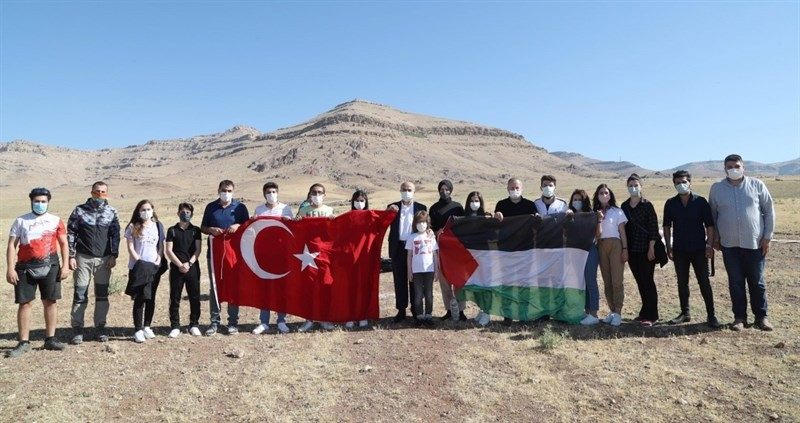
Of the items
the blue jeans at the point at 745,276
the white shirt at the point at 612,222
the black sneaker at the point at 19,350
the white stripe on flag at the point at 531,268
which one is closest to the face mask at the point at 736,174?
the blue jeans at the point at 745,276

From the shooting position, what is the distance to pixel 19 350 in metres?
6.62

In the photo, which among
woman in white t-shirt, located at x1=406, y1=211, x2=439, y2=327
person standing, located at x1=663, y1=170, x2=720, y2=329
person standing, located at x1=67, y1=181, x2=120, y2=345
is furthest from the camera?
woman in white t-shirt, located at x1=406, y1=211, x2=439, y2=327

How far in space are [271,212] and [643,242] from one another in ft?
19.6

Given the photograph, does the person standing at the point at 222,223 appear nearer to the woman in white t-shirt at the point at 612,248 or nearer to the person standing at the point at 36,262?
the person standing at the point at 36,262

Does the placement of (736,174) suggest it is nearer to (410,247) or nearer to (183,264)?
(410,247)

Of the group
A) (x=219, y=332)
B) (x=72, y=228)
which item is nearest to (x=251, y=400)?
(x=219, y=332)

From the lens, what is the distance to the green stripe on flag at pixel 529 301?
779 cm

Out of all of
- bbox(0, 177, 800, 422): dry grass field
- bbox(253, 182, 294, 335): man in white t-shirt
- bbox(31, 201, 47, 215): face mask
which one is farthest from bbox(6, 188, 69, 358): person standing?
bbox(253, 182, 294, 335): man in white t-shirt

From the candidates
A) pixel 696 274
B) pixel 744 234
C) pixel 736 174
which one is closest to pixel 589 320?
pixel 696 274

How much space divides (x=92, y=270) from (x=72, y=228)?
2.23ft

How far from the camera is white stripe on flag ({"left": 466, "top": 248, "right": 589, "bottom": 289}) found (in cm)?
782

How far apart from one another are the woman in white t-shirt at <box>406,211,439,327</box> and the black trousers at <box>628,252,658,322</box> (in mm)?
3166

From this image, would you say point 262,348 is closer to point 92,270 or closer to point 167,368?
point 167,368

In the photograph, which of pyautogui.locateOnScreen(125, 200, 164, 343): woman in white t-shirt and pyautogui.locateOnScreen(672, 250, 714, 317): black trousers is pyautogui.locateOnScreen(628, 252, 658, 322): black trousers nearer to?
pyautogui.locateOnScreen(672, 250, 714, 317): black trousers
